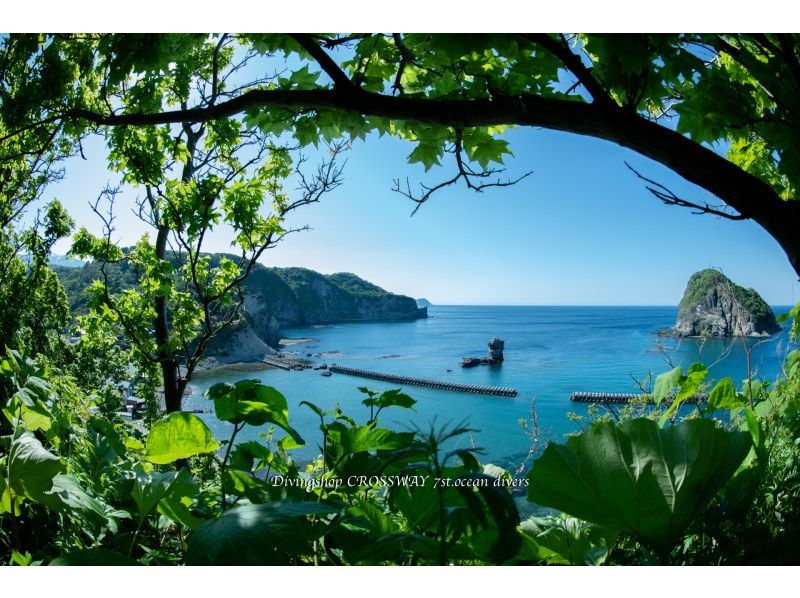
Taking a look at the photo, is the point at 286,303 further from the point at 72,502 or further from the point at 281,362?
the point at 72,502

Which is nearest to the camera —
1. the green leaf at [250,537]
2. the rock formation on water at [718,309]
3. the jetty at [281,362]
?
the green leaf at [250,537]

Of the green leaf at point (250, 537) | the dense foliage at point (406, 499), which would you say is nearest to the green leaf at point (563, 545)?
the dense foliage at point (406, 499)

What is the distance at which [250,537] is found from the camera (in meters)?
0.50

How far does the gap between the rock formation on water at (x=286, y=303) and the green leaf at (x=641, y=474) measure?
97.5 inches

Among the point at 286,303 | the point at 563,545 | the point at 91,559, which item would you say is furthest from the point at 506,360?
the point at 91,559

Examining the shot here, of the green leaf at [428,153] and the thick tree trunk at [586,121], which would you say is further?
the green leaf at [428,153]

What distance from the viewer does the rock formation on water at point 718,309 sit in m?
2.32

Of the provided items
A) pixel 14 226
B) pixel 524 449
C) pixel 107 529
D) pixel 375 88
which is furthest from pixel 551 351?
pixel 14 226

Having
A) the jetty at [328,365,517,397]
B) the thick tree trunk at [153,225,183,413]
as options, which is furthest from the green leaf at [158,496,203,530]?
the thick tree trunk at [153,225,183,413]

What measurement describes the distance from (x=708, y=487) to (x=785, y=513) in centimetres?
26

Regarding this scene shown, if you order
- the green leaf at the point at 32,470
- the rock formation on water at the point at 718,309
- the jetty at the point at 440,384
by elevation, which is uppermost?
the rock formation on water at the point at 718,309

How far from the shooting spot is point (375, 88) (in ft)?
5.03

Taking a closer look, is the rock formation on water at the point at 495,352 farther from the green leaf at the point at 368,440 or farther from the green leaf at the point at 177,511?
the green leaf at the point at 177,511
